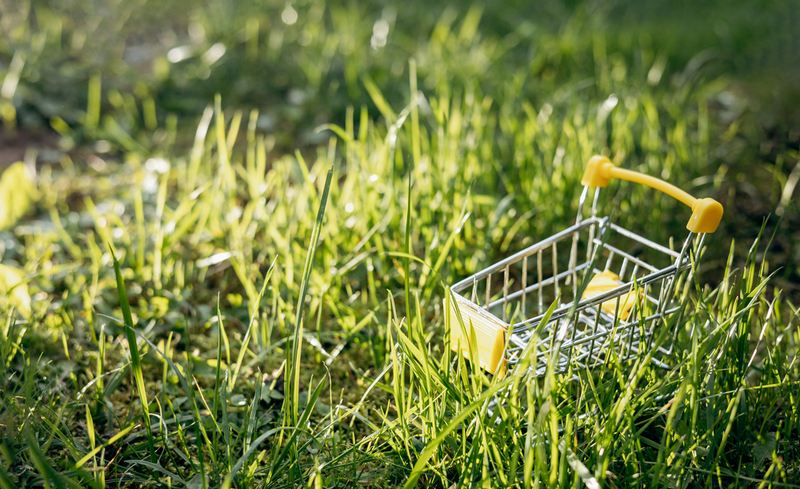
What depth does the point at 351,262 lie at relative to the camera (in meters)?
1.82

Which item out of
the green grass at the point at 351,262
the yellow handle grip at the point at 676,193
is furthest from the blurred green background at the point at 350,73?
the yellow handle grip at the point at 676,193

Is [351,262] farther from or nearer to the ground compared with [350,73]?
nearer to the ground

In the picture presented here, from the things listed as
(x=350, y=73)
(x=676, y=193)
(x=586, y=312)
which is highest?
(x=676, y=193)

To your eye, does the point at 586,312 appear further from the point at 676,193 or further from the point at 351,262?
the point at 351,262

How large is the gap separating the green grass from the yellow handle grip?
13 centimetres

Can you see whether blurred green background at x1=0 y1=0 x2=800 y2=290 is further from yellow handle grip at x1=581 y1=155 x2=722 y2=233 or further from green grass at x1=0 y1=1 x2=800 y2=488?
yellow handle grip at x1=581 y1=155 x2=722 y2=233

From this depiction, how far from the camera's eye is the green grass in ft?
3.88

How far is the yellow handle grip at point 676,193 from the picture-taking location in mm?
1296

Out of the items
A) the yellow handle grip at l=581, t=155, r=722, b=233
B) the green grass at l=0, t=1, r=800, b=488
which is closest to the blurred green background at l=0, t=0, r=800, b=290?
the green grass at l=0, t=1, r=800, b=488

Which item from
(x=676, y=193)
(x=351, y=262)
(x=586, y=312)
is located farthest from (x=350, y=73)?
(x=676, y=193)

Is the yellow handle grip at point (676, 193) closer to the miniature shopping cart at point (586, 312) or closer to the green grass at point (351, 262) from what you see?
the miniature shopping cart at point (586, 312)

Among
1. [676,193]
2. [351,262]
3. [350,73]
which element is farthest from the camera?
[350,73]

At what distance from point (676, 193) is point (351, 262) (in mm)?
947

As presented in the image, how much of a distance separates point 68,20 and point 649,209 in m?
4.08
